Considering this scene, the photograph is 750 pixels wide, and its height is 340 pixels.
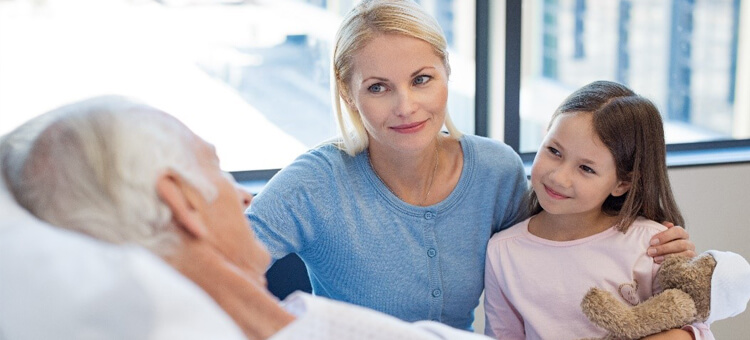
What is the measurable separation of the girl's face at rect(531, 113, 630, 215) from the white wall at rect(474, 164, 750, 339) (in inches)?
38.0

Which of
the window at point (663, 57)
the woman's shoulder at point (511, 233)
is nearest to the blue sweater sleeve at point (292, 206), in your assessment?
the woman's shoulder at point (511, 233)

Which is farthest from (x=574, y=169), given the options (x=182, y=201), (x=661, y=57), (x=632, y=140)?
(x=661, y=57)

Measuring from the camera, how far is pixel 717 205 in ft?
8.91

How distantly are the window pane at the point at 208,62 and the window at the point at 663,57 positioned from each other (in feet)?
1.65

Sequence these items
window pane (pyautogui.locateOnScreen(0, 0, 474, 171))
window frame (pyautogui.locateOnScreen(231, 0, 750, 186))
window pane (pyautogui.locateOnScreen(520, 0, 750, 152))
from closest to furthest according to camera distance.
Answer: window pane (pyautogui.locateOnScreen(0, 0, 474, 171))
window frame (pyautogui.locateOnScreen(231, 0, 750, 186))
window pane (pyautogui.locateOnScreen(520, 0, 750, 152))

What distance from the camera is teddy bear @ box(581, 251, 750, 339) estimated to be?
169cm

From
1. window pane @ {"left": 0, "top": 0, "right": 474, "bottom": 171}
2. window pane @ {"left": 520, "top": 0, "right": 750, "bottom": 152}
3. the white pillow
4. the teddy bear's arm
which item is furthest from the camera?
window pane @ {"left": 520, "top": 0, "right": 750, "bottom": 152}

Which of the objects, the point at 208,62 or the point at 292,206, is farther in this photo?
the point at 208,62

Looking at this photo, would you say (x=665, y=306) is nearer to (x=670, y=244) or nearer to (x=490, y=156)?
(x=670, y=244)

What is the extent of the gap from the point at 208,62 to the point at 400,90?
994 millimetres

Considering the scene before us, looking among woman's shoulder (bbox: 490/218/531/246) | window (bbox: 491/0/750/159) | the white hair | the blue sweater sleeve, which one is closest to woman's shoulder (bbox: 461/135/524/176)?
woman's shoulder (bbox: 490/218/531/246)

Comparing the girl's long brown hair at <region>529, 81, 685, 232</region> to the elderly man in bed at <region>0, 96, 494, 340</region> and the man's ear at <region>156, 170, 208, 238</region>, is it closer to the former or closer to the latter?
the elderly man in bed at <region>0, 96, 494, 340</region>

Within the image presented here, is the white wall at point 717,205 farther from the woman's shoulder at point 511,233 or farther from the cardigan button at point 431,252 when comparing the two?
the cardigan button at point 431,252

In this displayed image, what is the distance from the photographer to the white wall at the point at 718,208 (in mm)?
2705
